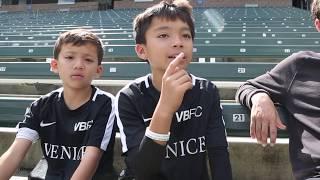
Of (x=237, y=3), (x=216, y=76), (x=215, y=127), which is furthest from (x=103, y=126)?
(x=237, y=3)

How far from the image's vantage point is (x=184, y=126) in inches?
59.2

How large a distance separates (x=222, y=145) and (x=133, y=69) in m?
2.10

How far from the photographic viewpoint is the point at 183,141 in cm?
149

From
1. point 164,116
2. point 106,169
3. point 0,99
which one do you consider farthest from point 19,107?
point 164,116

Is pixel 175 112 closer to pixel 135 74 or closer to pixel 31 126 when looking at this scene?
pixel 31 126

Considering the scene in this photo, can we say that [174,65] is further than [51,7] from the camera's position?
No

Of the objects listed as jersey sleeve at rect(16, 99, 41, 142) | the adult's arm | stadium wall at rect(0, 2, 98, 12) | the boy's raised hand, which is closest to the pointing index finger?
the boy's raised hand

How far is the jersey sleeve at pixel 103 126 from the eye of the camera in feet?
5.48

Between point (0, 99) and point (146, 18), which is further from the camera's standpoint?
point (0, 99)

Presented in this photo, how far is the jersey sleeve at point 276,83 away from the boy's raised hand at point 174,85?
50 cm

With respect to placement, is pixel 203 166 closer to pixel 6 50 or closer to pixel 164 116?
pixel 164 116

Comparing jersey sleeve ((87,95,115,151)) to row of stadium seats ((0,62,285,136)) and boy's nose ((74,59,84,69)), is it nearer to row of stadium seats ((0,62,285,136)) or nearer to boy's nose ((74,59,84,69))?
boy's nose ((74,59,84,69))

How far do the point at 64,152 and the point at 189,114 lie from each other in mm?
615

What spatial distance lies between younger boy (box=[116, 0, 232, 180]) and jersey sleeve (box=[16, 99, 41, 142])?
46 centimetres
